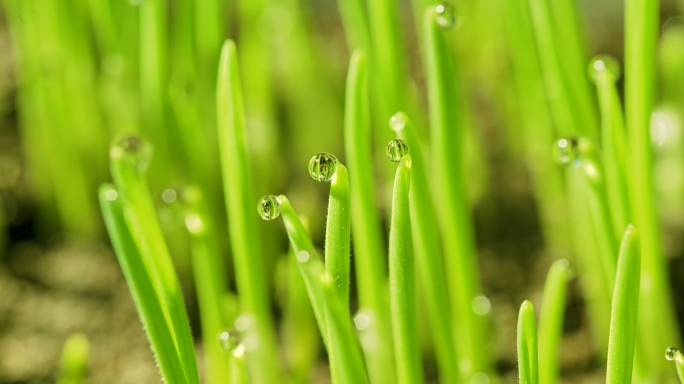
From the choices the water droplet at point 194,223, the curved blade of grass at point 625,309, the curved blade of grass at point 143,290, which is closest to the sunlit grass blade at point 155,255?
the curved blade of grass at point 143,290

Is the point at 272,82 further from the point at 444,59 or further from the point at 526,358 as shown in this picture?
the point at 526,358

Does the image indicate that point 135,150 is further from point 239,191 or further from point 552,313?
point 552,313

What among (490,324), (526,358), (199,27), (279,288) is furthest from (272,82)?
(526,358)

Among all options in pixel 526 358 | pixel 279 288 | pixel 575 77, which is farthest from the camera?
pixel 279 288

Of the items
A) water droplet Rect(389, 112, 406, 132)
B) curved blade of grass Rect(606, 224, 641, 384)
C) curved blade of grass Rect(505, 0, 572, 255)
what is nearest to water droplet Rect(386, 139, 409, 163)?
water droplet Rect(389, 112, 406, 132)

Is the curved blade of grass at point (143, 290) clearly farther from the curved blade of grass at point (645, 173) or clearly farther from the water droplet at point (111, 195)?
the curved blade of grass at point (645, 173)

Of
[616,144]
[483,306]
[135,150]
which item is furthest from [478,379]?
[135,150]
